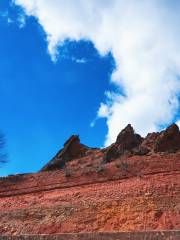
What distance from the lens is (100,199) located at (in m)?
15.5

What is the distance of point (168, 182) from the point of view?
47.8ft

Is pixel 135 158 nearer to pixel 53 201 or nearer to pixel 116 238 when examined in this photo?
pixel 53 201

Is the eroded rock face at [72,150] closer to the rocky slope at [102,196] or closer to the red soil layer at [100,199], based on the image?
the rocky slope at [102,196]

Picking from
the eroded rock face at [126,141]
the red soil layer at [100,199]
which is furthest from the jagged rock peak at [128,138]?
the red soil layer at [100,199]

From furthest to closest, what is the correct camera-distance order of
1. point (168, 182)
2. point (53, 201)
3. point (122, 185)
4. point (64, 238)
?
1. point (53, 201)
2. point (122, 185)
3. point (168, 182)
4. point (64, 238)

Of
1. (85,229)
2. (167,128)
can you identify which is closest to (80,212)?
(85,229)

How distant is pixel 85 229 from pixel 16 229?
11.5ft

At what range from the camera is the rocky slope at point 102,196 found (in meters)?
14.0

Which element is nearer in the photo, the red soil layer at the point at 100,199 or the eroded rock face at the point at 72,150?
the red soil layer at the point at 100,199

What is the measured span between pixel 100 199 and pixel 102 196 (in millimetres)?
161

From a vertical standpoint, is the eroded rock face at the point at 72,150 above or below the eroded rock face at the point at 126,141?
above

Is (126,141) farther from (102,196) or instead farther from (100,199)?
(100,199)

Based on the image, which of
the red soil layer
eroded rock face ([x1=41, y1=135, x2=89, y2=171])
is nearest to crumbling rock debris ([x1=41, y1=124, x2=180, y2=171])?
eroded rock face ([x1=41, y1=135, x2=89, y2=171])

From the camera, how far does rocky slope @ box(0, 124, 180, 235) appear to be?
45.9 feet
